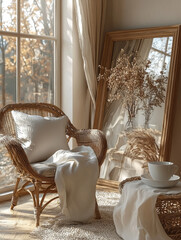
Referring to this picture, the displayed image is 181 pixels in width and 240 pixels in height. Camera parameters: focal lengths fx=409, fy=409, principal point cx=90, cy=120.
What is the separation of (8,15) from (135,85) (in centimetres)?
139

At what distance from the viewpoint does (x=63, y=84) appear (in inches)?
176

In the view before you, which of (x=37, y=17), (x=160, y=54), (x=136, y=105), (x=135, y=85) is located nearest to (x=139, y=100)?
(x=136, y=105)

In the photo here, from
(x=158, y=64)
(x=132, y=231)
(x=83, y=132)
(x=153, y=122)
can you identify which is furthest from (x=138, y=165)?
(x=132, y=231)

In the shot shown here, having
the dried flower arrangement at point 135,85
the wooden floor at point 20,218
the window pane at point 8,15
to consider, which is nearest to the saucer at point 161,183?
the wooden floor at point 20,218

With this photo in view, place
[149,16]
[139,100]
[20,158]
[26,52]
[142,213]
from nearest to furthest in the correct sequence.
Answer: [142,213]
[20,158]
[26,52]
[139,100]
[149,16]

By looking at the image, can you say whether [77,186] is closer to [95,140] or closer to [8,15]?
[95,140]

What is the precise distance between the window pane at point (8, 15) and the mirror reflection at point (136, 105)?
3.51ft

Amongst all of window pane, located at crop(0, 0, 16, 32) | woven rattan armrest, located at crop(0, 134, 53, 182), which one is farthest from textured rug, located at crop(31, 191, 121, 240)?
window pane, located at crop(0, 0, 16, 32)

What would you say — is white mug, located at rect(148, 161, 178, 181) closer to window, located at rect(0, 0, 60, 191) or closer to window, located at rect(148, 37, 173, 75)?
window, located at rect(148, 37, 173, 75)

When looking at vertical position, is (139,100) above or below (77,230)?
above

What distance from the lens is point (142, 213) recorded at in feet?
8.94

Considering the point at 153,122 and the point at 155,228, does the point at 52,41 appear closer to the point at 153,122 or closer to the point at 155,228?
the point at 153,122

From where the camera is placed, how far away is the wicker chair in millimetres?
3082

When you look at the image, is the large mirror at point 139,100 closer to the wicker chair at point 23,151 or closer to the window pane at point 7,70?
the wicker chair at point 23,151
